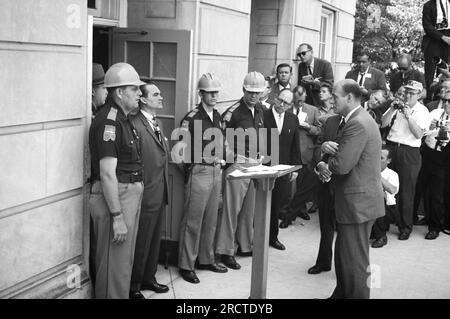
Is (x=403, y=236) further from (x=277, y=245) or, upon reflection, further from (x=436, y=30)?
(x=436, y=30)

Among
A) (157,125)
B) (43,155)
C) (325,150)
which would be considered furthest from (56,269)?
(325,150)

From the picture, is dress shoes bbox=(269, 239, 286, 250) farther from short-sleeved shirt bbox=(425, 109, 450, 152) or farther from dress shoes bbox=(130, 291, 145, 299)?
short-sleeved shirt bbox=(425, 109, 450, 152)

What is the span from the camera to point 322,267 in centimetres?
701

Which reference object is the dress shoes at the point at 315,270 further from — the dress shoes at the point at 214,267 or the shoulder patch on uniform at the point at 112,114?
the shoulder patch on uniform at the point at 112,114

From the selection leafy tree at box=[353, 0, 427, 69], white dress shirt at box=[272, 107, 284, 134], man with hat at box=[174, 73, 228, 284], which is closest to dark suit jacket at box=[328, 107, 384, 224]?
man with hat at box=[174, 73, 228, 284]

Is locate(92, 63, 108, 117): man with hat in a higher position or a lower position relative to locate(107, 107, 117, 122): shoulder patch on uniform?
higher

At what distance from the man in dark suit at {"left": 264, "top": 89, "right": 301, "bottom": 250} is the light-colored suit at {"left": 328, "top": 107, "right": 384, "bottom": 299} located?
6.79 feet

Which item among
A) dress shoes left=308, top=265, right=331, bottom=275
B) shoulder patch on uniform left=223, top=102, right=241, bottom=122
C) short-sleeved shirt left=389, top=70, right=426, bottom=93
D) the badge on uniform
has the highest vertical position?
short-sleeved shirt left=389, top=70, right=426, bottom=93

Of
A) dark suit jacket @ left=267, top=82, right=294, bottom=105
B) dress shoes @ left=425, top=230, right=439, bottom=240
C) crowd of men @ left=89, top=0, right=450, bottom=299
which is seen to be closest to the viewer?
crowd of men @ left=89, top=0, right=450, bottom=299

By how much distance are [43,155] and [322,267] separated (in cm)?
361

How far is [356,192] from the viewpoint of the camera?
5.47 m

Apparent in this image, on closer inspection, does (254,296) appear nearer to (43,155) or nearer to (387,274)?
(43,155)

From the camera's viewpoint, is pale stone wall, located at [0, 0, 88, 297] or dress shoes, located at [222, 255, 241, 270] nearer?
pale stone wall, located at [0, 0, 88, 297]

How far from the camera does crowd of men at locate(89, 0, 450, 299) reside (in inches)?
205
